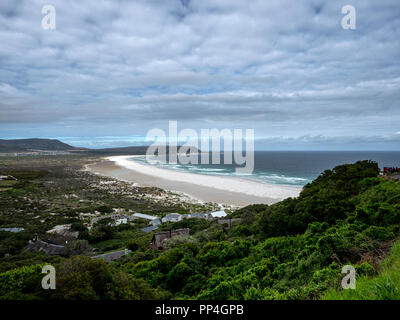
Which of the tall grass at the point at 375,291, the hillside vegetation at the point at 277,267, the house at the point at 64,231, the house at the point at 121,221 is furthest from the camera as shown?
the house at the point at 121,221

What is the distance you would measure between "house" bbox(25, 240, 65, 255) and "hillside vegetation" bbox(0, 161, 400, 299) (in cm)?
1007

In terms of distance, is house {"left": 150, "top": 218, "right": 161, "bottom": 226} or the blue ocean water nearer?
house {"left": 150, "top": 218, "right": 161, "bottom": 226}

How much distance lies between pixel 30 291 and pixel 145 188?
45966 mm

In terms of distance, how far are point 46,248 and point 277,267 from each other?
19307mm

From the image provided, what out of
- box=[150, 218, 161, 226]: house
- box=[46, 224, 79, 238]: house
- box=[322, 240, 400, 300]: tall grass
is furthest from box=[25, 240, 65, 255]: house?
box=[322, 240, 400, 300]: tall grass

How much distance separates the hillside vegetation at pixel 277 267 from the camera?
15.1ft

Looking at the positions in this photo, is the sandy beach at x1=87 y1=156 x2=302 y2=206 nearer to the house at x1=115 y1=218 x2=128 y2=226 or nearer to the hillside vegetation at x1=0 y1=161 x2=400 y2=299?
the house at x1=115 y1=218 x2=128 y2=226

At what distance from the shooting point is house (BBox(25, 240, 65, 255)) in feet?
59.1

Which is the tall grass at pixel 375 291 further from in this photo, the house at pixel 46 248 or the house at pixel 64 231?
the house at pixel 64 231

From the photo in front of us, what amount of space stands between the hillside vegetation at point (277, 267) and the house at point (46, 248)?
1007 centimetres

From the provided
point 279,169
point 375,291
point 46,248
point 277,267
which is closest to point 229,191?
point 46,248

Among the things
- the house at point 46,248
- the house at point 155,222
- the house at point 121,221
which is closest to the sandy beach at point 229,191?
the house at point 155,222

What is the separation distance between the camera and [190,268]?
881cm
